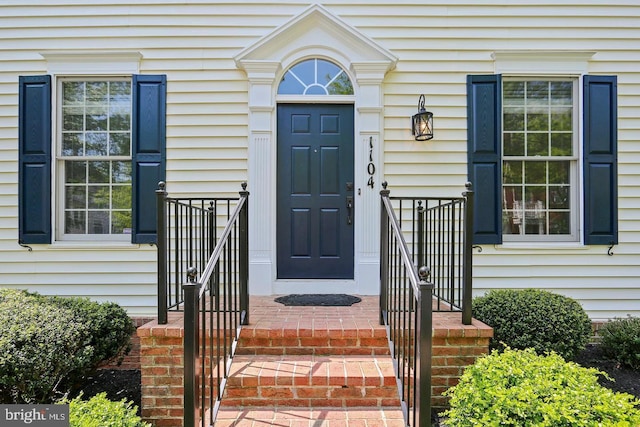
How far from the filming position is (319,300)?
384 centimetres

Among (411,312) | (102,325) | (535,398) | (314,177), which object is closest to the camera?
(535,398)

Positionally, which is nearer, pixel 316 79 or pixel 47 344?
pixel 47 344

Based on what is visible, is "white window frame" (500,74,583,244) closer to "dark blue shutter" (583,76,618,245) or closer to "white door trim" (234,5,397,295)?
"dark blue shutter" (583,76,618,245)

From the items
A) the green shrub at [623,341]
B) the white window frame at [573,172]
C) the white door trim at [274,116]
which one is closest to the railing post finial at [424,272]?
the white door trim at [274,116]

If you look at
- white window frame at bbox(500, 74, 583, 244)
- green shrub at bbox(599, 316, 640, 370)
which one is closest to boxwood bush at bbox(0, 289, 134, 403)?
white window frame at bbox(500, 74, 583, 244)

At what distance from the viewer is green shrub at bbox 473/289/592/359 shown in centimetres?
312

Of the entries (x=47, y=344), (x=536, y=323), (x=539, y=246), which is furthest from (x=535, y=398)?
(x=47, y=344)

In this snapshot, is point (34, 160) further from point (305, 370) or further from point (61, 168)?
point (305, 370)

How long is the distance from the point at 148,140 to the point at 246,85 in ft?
3.77

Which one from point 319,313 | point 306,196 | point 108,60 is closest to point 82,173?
point 108,60

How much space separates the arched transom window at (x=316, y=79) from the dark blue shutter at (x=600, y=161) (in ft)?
8.18

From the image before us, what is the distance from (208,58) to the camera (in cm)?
422

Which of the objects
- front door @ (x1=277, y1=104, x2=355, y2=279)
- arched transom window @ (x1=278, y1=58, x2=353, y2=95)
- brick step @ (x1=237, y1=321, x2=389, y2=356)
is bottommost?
brick step @ (x1=237, y1=321, x2=389, y2=356)

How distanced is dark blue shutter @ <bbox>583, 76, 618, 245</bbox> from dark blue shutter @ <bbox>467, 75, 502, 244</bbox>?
90 centimetres
